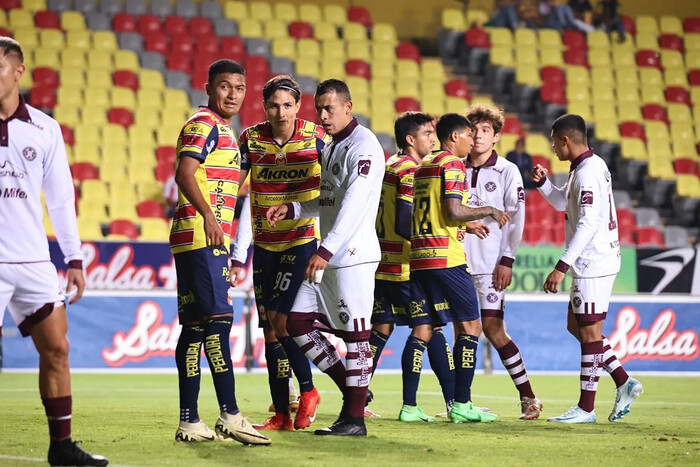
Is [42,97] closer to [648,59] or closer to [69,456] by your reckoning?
[648,59]

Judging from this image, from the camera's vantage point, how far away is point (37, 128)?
18.0 feet

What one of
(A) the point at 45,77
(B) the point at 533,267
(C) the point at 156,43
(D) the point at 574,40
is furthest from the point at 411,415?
(D) the point at 574,40

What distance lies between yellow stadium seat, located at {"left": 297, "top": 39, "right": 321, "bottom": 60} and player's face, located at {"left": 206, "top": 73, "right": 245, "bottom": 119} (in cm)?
1648

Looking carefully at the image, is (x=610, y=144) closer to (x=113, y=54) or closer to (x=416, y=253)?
(x=113, y=54)

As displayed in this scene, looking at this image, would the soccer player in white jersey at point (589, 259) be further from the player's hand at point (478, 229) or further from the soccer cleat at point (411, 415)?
the soccer cleat at point (411, 415)

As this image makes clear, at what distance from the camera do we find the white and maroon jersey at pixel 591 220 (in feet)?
27.3

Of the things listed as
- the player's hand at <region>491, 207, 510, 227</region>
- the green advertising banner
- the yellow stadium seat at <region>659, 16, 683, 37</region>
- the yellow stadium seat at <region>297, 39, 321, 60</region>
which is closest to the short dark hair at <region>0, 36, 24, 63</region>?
the player's hand at <region>491, 207, 510, 227</region>

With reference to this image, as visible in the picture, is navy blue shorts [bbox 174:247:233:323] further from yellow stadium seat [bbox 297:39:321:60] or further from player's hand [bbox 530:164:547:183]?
yellow stadium seat [bbox 297:39:321:60]

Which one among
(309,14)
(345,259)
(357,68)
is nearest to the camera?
(345,259)

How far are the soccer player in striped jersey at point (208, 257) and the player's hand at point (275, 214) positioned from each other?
23.9 inches

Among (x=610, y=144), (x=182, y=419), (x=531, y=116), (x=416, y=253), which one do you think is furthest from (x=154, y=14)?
(x=182, y=419)

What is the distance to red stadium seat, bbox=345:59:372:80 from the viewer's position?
2312cm

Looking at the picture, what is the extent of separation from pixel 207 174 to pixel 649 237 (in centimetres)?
1458

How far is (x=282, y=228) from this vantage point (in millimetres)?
7586
